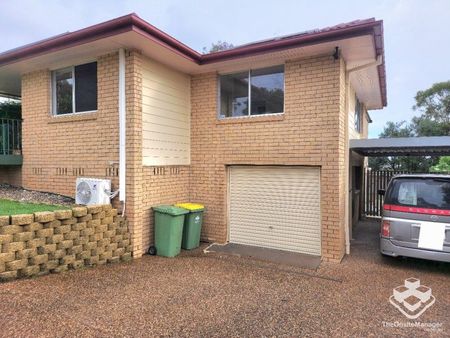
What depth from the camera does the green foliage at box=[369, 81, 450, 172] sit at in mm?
20562

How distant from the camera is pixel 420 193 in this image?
5.75 meters

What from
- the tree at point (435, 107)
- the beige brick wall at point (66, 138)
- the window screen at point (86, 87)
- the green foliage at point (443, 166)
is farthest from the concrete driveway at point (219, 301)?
the tree at point (435, 107)

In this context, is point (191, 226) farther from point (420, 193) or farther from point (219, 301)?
point (420, 193)

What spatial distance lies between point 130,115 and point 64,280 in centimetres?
317

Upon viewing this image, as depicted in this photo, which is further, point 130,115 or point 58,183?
point 58,183

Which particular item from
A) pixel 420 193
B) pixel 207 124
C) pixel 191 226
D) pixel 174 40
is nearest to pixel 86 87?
pixel 174 40

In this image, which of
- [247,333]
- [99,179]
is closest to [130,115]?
[99,179]

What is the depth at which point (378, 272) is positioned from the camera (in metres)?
5.70

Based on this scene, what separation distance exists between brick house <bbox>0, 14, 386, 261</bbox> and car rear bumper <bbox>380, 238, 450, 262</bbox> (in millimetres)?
835

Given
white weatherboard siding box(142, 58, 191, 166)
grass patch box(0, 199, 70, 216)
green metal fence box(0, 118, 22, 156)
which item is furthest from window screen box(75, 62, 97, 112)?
green metal fence box(0, 118, 22, 156)

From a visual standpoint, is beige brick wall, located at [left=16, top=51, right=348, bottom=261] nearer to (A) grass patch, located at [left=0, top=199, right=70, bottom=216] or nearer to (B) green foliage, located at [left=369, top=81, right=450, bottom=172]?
(A) grass patch, located at [left=0, top=199, right=70, bottom=216]

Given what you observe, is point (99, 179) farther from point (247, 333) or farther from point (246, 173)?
point (247, 333)

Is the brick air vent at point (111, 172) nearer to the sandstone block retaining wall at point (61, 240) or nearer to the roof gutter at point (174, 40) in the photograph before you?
the sandstone block retaining wall at point (61, 240)

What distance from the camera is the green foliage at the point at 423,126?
20.6 metres
